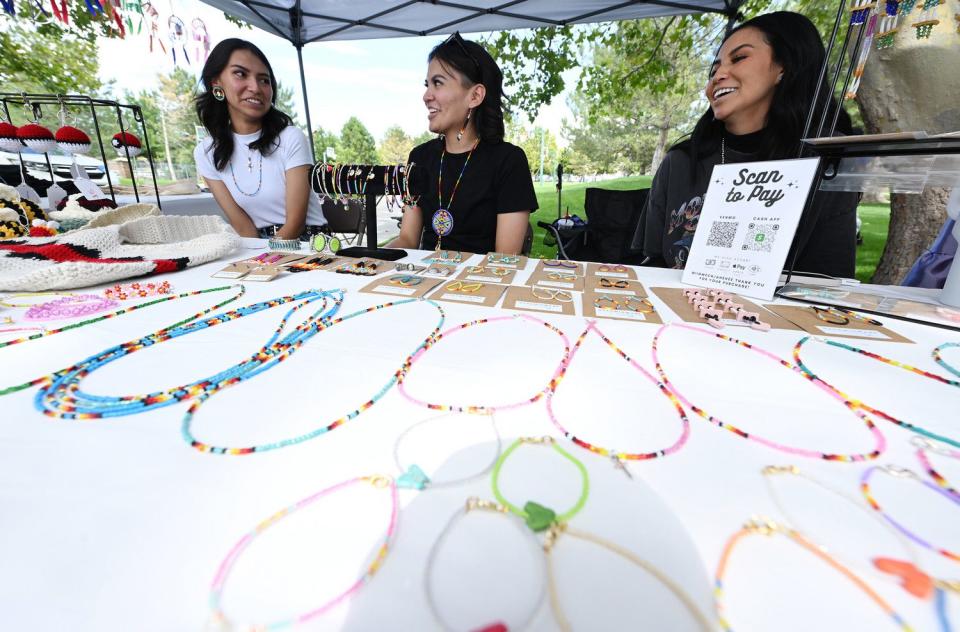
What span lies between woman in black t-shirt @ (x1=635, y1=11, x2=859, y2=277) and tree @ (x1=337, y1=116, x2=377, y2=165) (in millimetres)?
24787

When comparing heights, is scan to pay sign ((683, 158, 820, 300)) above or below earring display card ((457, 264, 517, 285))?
above

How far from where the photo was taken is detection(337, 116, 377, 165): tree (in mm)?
23562

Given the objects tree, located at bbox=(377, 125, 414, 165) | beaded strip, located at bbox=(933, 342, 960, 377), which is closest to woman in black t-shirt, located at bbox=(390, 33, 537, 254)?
beaded strip, located at bbox=(933, 342, 960, 377)

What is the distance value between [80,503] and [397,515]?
29 centimetres

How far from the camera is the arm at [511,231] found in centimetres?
167

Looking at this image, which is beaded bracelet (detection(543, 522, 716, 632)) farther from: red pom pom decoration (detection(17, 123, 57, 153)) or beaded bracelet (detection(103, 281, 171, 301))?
red pom pom decoration (detection(17, 123, 57, 153))

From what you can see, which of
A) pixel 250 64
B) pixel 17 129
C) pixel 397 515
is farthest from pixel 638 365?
pixel 17 129

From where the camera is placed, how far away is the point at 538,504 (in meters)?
0.35

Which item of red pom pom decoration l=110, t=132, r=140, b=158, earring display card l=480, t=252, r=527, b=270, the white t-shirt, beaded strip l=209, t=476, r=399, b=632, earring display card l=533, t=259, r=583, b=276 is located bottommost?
beaded strip l=209, t=476, r=399, b=632

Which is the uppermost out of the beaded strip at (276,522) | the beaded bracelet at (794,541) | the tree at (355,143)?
A: the tree at (355,143)

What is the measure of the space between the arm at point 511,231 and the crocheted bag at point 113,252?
0.99 m

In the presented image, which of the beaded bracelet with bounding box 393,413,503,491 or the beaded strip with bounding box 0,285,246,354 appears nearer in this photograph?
the beaded bracelet with bounding box 393,413,503,491

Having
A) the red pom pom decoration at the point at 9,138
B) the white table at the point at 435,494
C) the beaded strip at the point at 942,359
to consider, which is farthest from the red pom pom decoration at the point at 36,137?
the beaded strip at the point at 942,359

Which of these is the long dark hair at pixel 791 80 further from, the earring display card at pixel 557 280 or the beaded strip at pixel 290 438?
the beaded strip at pixel 290 438
